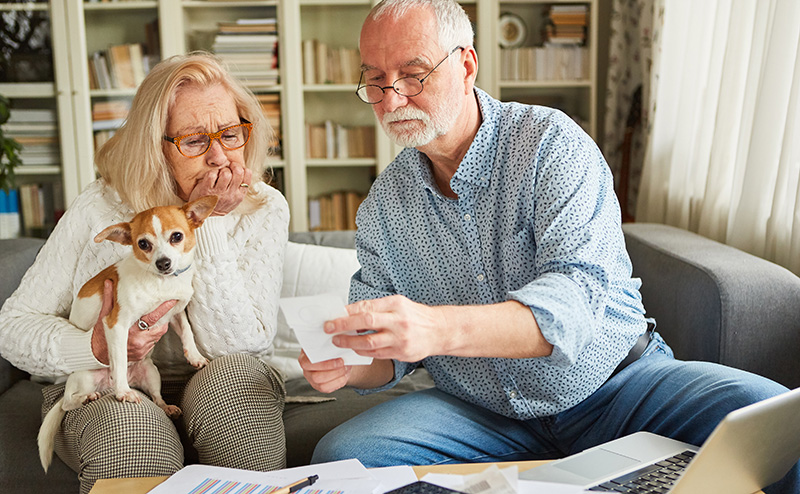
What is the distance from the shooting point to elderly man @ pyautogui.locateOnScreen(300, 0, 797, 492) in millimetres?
1163

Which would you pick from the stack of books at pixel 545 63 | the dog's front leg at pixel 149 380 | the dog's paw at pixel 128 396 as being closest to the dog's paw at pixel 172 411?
the dog's front leg at pixel 149 380

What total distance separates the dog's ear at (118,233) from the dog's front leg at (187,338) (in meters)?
Answer: 0.25

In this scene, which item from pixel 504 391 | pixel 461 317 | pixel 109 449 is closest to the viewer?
pixel 461 317

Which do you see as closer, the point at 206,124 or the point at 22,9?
the point at 206,124

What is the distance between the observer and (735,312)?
1577 mm

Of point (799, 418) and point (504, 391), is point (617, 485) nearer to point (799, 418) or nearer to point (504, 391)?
point (799, 418)

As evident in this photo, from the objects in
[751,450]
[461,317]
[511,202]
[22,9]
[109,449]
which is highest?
[22,9]

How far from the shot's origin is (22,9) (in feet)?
11.2

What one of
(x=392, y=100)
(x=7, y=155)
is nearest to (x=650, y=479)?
(x=392, y=100)

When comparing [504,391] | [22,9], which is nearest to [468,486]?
[504,391]

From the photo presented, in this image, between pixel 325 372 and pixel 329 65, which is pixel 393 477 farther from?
pixel 329 65

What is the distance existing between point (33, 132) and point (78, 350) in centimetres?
254

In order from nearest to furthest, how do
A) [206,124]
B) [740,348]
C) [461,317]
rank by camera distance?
[461,317]
[206,124]
[740,348]

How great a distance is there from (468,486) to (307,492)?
22 cm
